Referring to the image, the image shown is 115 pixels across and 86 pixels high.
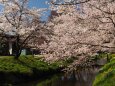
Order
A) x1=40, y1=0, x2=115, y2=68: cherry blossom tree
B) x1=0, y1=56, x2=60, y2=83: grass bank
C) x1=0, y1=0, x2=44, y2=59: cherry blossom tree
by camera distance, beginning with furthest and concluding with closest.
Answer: x1=0, y1=0, x2=44, y2=59: cherry blossom tree
x1=0, y1=56, x2=60, y2=83: grass bank
x1=40, y1=0, x2=115, y2=68: cherry blossom tree

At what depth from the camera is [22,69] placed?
34.0 meters

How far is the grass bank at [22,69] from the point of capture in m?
30.9

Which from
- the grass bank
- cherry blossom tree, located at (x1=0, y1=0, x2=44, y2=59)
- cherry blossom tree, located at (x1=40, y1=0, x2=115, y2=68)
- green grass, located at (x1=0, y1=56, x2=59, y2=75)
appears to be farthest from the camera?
cherry blossom tree, located at (x1=0, y1=0, x2=44, y2=59)

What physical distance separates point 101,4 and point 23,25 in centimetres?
2740

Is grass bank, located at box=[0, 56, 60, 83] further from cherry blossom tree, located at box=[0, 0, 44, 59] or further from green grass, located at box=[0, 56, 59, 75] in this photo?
cherry blossom tree, located at box=[0, 0, 44, 59]

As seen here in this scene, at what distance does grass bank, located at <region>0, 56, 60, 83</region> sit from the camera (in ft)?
101

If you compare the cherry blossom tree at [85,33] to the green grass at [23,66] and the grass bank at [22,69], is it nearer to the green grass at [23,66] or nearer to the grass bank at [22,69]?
the grass bank at [22,69]

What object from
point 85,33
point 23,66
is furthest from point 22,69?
point 85,33

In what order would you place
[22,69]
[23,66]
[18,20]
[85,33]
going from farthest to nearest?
1. [18,20]
2. [23,66]
3. [22,69]
4. [85,33]

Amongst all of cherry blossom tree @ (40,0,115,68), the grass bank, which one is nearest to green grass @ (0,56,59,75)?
the grass bank

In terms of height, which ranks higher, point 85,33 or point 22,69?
point 85,33

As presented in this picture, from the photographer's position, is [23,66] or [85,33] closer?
[85,33]

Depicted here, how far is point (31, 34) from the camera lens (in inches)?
1560

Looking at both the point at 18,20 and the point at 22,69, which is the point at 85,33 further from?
the point at 18,20
